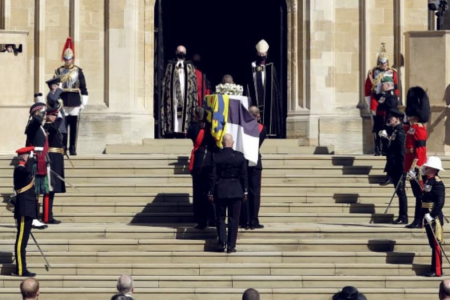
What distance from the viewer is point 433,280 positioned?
798 inches

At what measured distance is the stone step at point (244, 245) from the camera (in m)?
21.2

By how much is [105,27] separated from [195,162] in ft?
23.9

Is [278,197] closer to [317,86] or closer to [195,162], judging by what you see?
[195,162]

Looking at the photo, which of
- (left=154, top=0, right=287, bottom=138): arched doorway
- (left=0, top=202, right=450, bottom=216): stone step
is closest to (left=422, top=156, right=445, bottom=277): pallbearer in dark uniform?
(left=0, top=202, right=450, bottom=216): stone step

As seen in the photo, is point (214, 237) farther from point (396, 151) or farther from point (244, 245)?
point (396, 151)

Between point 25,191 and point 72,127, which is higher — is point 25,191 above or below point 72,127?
below

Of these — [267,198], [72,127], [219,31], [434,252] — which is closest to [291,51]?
[72,127]

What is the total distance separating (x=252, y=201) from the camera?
22.1 metres

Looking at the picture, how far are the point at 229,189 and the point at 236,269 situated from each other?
1173mm

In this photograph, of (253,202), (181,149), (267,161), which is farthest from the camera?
(181,149)

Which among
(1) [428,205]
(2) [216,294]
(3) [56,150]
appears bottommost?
(2) [216,294]

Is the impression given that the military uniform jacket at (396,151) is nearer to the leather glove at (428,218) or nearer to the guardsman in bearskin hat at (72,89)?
the leather glove at (428,218)

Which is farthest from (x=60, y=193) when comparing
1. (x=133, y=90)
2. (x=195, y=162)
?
(x=133, y=90)

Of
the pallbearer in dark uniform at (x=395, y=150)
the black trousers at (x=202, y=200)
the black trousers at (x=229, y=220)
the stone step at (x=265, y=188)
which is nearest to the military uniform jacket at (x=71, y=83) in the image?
the stone step at (x=265, y=188)
